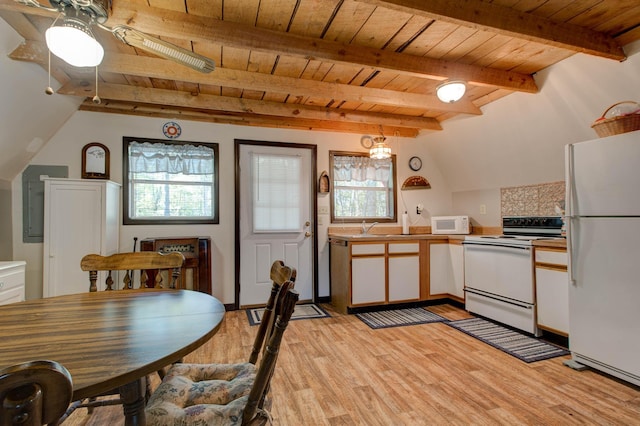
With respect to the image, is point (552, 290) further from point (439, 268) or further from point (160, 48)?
point (160, 48)

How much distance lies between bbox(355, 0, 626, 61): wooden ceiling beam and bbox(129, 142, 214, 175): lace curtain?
2.70m

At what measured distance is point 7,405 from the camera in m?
0.48

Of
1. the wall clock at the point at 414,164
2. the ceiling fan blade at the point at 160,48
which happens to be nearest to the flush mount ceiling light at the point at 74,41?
the ceiling fan blade at the point at 160,48

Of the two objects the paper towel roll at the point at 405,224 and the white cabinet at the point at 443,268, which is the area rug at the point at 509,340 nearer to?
the white cabinet at the point at 443,268

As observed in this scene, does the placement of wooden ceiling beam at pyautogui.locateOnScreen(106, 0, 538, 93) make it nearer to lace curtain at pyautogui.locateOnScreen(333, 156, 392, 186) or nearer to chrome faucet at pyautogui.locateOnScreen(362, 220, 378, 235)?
lace curtain at pyautogui.locateOnScreen(333, 156, 392, 186)

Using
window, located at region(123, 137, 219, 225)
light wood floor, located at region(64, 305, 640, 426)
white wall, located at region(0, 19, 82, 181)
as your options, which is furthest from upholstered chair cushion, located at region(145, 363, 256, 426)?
window, located at region(123, 137, 219, 225)

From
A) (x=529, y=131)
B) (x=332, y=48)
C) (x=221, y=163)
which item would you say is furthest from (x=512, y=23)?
(x=221, y=163)

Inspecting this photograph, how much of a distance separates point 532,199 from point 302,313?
2.90 meters

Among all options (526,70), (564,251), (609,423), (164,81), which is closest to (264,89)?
(164,81)

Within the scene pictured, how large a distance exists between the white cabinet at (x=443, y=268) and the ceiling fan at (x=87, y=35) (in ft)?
10.8

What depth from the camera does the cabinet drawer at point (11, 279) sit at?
244 centimetres

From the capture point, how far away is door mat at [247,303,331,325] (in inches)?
137

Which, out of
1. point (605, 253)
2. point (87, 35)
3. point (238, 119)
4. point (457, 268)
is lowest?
point (457, 268)

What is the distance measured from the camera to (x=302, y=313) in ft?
12.0
